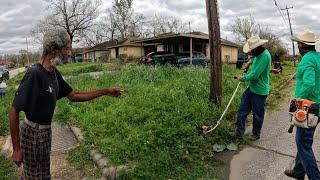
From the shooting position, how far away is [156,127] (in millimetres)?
6531

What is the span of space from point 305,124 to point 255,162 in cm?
162

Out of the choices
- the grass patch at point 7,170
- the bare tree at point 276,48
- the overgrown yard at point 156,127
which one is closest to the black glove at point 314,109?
the overgrown yard at point 156,127

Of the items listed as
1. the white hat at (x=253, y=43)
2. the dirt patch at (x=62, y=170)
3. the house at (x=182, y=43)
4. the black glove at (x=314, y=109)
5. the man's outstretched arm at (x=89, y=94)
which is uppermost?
the house at (x=182, y=43)

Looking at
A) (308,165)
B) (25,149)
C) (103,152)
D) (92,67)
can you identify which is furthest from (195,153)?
(92,67)

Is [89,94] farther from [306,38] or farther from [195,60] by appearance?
[195,60]

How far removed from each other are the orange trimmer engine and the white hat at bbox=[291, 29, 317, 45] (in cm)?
71

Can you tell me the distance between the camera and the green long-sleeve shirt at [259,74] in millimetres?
6434

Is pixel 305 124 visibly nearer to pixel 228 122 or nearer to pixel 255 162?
pixel 255 162

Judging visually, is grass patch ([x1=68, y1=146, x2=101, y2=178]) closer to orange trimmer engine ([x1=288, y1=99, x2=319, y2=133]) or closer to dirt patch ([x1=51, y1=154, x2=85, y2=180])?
dirt patch ([x1=51, y1=154, x2=85, y2=180])

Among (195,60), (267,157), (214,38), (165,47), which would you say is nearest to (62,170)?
(267,157)

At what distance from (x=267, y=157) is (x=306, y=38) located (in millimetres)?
2156

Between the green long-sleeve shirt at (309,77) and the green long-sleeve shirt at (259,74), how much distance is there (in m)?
1.85

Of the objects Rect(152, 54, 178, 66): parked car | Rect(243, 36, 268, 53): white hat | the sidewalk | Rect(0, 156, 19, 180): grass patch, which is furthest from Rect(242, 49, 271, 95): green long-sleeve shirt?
Rect(152, 54, 178, 66): parked car

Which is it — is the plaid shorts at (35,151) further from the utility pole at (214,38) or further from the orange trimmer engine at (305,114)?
the utility pole at (214,38)
